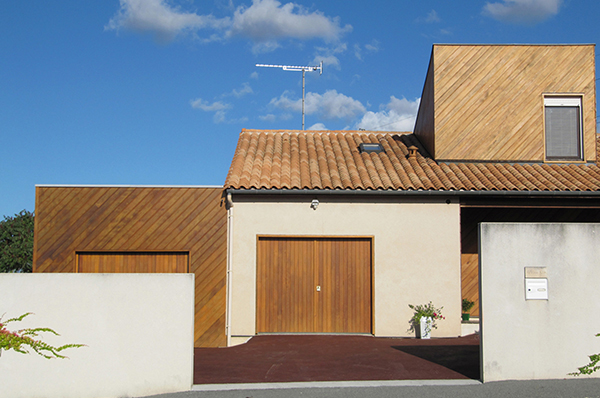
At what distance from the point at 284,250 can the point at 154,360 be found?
470 centimetres

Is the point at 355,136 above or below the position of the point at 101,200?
above

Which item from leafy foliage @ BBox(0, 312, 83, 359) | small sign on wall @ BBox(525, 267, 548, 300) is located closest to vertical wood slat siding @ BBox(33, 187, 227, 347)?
leafy foliage @ BBox(0, 312, 83, 359)

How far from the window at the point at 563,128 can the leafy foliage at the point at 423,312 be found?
5.42 metres

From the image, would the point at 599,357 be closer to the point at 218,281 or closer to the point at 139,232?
the point at 218,281

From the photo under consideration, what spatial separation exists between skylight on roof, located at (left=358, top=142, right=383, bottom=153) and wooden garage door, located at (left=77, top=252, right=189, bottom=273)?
18.0 ft

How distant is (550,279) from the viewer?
6648 mm

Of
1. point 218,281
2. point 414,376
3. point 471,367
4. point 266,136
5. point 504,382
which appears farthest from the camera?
point 266,136

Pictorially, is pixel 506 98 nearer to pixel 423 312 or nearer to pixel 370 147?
pixel 370 147

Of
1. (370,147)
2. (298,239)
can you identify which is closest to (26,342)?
(298,239)

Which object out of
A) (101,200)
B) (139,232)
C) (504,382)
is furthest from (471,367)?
(101,200)

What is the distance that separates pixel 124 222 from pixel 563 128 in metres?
11.1

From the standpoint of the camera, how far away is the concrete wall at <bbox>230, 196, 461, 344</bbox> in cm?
1031

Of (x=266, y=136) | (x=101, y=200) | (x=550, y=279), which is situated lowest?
(x=550, y=279)

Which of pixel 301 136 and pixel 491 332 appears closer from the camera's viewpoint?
pixel 491 332
